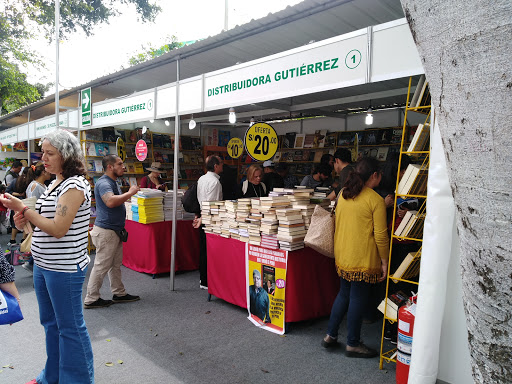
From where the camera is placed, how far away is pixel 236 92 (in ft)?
12.6

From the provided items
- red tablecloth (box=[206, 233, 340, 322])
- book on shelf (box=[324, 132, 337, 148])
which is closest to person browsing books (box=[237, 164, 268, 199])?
red tablecloth (box=[206, 233, 340, 322])

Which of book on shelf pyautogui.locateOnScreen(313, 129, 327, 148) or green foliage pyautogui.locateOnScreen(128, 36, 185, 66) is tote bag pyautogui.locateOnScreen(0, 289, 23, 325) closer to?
book on shelf pyautogui.locateOnScreen(313, 129, 327, 148)

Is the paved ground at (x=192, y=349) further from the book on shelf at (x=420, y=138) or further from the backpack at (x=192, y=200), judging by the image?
the book on shelf at (x=420, y=138)

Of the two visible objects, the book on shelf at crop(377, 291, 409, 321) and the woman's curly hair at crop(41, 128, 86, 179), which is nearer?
the woman's curly hair at crop(41, 128, 86, 179)

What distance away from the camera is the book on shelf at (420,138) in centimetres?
269

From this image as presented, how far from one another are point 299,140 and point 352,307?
24.4 ft

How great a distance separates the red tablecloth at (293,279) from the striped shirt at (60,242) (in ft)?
6.53

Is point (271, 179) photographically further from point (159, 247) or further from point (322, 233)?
point (322, 233)

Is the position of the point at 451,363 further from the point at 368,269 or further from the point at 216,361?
the point at 216,361

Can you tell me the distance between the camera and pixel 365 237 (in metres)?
3.08

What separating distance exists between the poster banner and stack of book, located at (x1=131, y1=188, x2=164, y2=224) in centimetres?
218

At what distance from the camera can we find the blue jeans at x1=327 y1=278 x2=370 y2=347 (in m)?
3.18

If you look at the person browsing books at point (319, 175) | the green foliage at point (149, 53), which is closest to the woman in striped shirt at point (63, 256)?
the person browsing books at point (319, 175)

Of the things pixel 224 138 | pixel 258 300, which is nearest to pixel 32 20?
pixel 224 138
